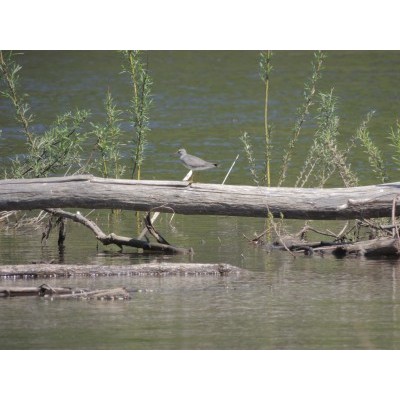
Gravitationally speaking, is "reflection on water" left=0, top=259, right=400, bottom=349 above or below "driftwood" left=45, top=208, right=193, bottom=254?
below

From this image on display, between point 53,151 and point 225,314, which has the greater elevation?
point 53,151

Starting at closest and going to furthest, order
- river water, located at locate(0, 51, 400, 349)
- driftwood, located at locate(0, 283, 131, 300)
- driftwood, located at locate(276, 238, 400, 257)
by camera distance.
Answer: river water, located at locate(0, 51, 400, 349)
driftwood, located at locate(0, 283, 131, 300)
driftwood, located at locate(276, 238, 400, 257)

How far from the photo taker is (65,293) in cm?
985

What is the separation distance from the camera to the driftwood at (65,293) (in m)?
9.76

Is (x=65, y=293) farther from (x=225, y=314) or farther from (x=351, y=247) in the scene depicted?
(x=351, y=247)

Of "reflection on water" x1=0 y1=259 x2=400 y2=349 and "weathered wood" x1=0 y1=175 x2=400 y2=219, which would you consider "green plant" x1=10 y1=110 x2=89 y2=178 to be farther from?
"reflection on water" x1=0 y1=259 x2=400 y2=349

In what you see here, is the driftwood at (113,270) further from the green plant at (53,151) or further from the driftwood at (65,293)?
the green plant at (53,151)

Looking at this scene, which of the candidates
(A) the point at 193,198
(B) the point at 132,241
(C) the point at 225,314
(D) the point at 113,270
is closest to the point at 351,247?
(A) the point at 193,198

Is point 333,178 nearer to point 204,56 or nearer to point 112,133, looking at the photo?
point 112,133

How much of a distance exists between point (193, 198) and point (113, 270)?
4.39 feet

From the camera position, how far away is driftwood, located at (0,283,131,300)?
9758 mm

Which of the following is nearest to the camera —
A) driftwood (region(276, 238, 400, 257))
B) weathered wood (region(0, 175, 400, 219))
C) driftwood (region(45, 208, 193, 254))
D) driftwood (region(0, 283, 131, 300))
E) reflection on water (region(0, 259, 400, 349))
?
reflection on water (region(0, 259, 400, 349))

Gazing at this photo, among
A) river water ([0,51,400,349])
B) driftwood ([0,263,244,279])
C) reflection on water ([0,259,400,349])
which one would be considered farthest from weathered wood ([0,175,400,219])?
driftwood ([0,263,244,279])

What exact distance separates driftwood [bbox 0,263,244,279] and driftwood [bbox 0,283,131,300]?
738mm
